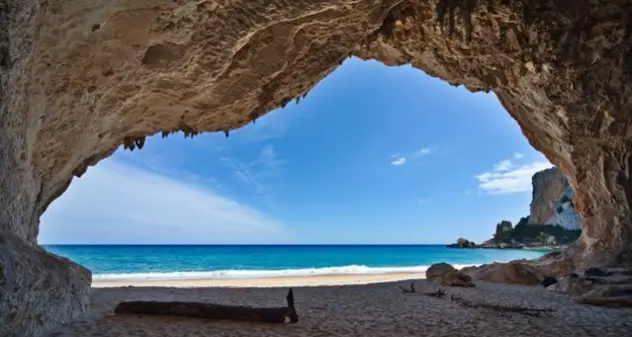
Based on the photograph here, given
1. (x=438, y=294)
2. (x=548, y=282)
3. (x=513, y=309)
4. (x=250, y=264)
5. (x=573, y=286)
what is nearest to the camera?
(x=513, y=309)

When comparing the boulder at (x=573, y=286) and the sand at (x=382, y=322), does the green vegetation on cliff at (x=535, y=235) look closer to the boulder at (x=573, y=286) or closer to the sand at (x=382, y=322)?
the boulder at (x=573, y=286)

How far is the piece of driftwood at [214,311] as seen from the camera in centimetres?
647

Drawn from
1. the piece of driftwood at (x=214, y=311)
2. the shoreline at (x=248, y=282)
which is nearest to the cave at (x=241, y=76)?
the piece of driftwood at (x=214, y=311)

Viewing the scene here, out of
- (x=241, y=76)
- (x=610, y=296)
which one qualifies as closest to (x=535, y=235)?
(x=610, y=296)

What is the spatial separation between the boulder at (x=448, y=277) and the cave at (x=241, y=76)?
166 inches

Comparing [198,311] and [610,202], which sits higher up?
[610,202]

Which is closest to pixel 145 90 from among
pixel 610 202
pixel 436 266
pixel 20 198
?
pixel 20 198

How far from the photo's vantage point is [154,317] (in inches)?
257

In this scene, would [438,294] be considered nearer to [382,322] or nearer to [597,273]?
[382,322]

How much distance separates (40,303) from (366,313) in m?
5.07

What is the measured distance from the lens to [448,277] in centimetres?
1350

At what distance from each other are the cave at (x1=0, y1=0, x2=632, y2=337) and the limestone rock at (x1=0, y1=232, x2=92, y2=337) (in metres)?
0.02

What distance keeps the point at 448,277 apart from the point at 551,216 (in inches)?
2219

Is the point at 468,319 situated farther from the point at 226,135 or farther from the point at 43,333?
the point at 226,135
